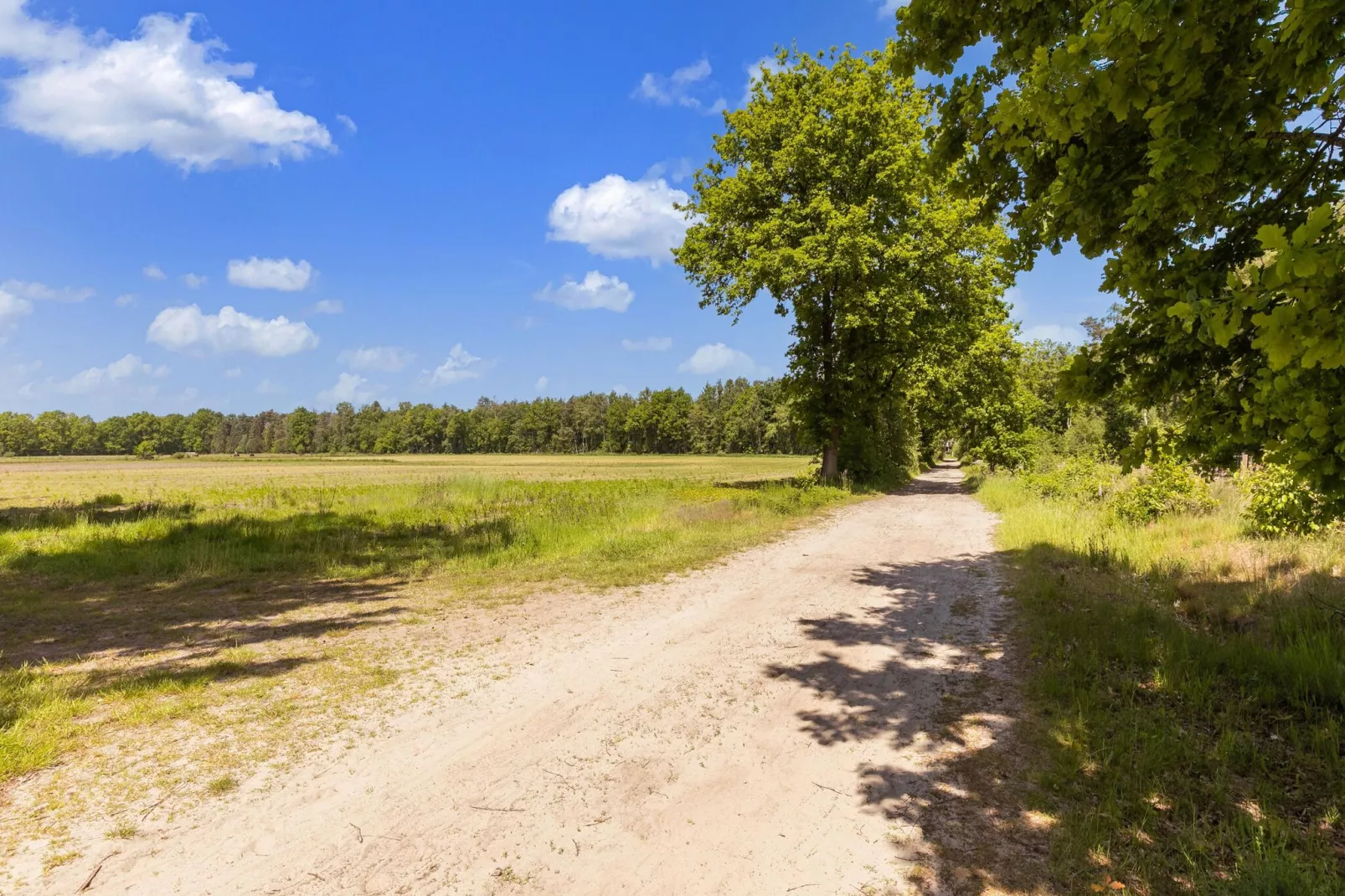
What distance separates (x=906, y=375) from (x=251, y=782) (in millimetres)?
25550

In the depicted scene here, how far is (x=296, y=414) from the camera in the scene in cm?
17650

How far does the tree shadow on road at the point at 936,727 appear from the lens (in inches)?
134

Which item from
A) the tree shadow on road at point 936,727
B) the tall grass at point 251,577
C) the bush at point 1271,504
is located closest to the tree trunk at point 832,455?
the tall grass at point 251,577

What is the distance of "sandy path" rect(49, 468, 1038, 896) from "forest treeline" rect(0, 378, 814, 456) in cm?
10467

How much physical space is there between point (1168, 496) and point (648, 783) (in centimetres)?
1432

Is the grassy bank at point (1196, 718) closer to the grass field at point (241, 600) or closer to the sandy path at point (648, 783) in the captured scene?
the sandy path at point (648, 783)

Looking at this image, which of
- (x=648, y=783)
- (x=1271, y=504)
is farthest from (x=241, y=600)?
(x=1271, y=504)

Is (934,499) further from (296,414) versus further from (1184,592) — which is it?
(296,414)

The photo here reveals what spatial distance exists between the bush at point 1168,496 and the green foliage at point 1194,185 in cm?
985

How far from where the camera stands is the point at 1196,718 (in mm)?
4836

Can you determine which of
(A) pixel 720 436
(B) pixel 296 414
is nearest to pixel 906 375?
(A) pixel 720 436

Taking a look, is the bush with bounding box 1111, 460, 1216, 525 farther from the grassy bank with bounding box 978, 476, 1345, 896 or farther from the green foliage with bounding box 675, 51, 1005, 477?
the green foliage with bounding box 675, 51, 1005, 477

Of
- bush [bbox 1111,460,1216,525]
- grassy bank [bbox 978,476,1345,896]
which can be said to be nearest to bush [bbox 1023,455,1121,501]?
bush [bbox 1111,460,1216,525]

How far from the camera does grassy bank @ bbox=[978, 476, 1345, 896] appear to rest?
3.29 meters
